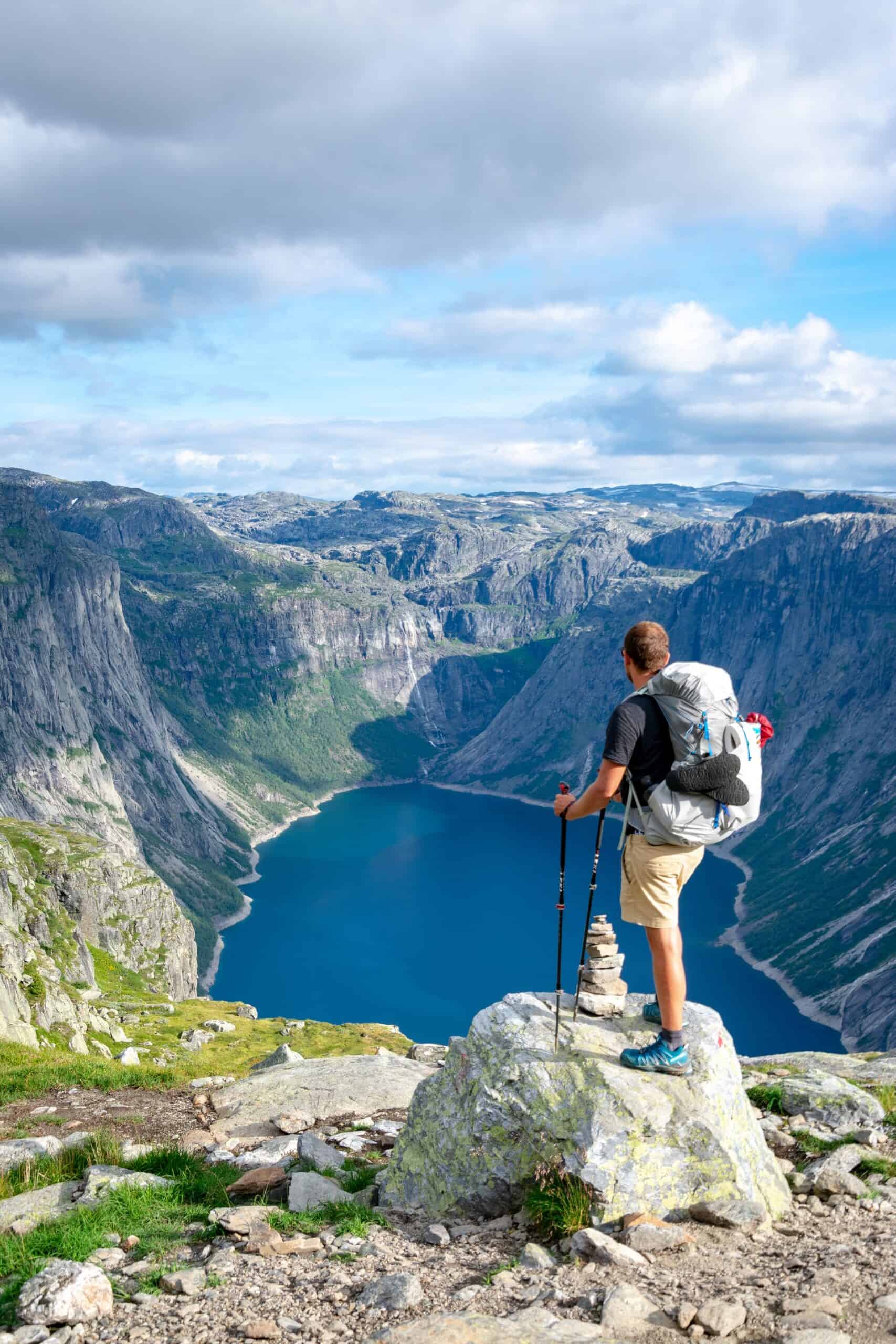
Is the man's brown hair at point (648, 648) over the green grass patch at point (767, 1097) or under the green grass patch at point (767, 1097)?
over

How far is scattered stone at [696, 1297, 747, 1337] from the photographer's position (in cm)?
1066

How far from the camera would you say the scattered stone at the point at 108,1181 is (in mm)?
16047

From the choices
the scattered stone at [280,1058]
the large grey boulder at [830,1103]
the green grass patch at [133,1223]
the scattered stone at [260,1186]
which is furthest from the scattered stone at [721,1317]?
the scattered stone at [280,1058]

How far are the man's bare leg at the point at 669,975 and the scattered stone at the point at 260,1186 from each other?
7.32 metres

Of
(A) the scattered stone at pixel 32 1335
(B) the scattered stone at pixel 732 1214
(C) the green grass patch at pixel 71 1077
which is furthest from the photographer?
(C) the green grass patch at pixel 71 1077

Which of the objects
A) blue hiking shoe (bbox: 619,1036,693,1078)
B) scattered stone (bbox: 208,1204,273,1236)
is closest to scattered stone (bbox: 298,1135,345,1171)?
scattered stone (bbox: 208,1204,273,1236)

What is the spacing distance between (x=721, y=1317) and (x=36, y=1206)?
1177cm

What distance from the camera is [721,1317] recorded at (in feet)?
35.3

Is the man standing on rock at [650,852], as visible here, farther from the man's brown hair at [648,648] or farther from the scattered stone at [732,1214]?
the scattered stone at [732,1214]

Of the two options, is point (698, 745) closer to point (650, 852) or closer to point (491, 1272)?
point (650, 852)

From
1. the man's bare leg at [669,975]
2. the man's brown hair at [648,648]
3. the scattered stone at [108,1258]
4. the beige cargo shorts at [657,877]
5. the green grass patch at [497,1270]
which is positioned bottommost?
the scattered stone at [108,1258]

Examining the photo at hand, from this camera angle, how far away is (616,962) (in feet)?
58.7

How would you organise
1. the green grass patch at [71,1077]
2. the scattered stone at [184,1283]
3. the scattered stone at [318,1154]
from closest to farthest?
the scattered stone at [184,1283]
the scattered stone at [318,1154]
the green grass patch at [71,1077]

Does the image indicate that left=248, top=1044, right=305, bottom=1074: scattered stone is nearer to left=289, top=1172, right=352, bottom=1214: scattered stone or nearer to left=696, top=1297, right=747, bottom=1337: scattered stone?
left=289, top=1172, right=352, bottom=1214: scattered stone
